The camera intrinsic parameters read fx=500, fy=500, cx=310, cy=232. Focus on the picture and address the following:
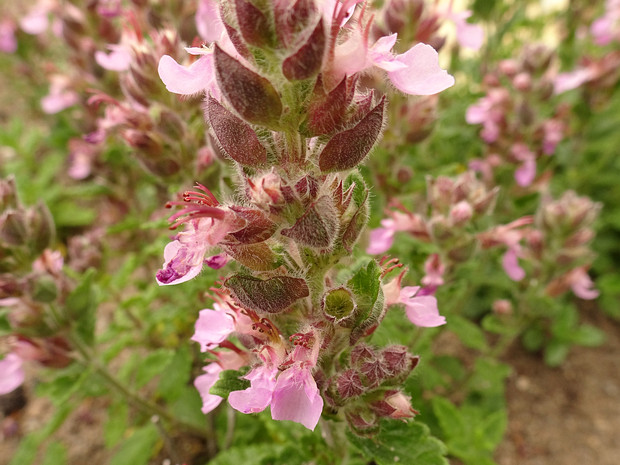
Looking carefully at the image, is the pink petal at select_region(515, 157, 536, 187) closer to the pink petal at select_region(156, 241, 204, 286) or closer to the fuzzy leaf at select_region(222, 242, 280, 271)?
the fuzzy leaf at select_region(222, 242, 280, 271)

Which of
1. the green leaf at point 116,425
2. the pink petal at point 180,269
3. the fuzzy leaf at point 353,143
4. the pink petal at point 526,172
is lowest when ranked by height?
the green leaf at point 116,425

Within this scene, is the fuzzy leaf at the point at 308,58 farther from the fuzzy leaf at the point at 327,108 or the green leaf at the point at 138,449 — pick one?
the green leaf at the point at 138,449

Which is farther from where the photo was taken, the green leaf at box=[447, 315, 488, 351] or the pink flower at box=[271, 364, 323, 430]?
the green leaf at box=[447, 315, 488, 351]

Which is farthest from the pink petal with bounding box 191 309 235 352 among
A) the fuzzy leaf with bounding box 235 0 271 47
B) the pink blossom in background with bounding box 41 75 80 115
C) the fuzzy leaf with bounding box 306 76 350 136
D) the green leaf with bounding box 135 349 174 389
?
the pink blossom in background with bounding box 41 75 80 115

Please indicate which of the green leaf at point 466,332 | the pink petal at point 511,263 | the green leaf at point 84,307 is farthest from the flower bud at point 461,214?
the green leaf at point 84,307

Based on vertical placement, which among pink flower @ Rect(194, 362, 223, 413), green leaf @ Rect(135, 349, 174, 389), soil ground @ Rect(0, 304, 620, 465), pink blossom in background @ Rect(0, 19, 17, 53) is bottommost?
soil ground @ Rect(0, 304, 620, 465)
